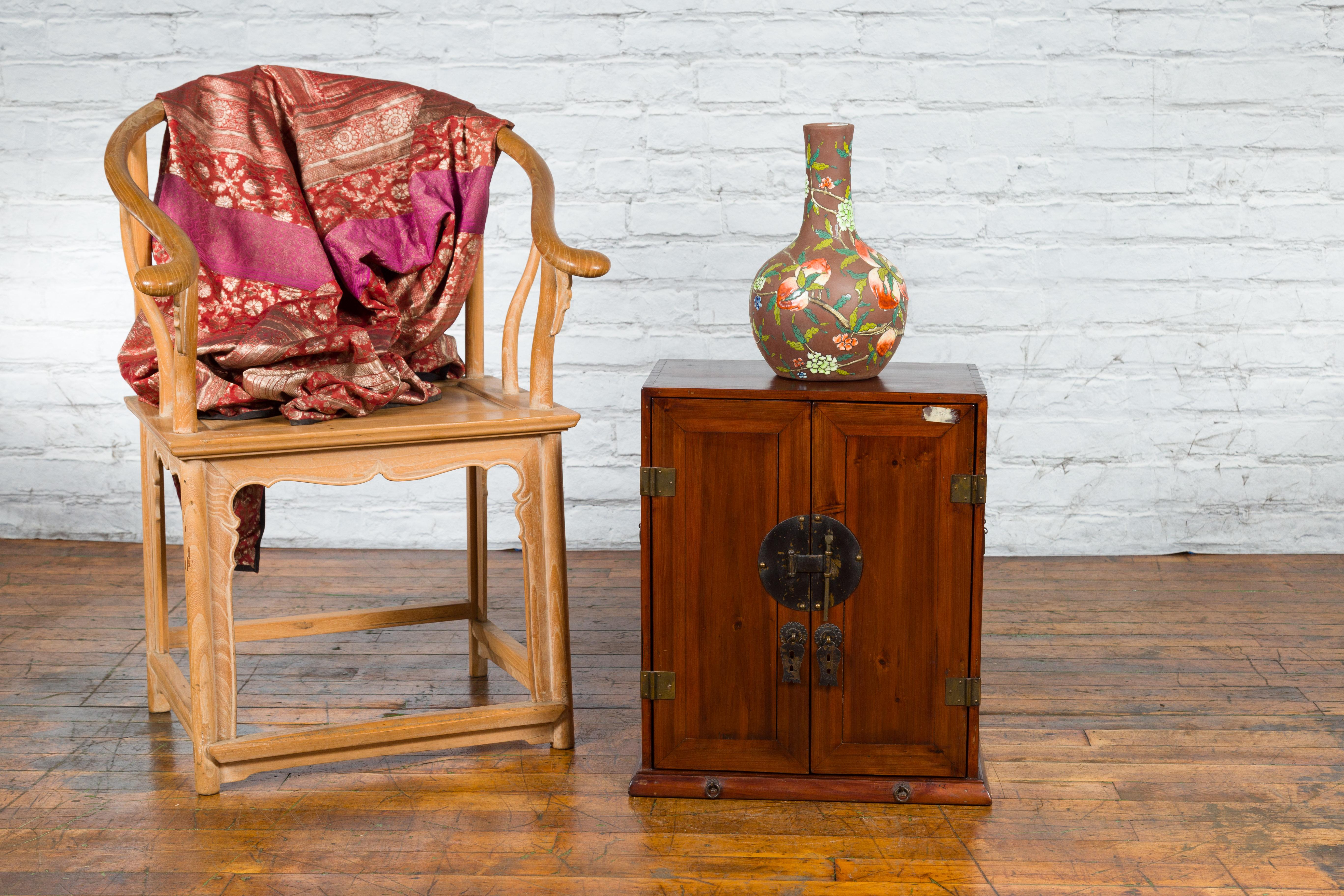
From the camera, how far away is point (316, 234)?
2.02 m

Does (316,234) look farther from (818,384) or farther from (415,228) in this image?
(818,384)

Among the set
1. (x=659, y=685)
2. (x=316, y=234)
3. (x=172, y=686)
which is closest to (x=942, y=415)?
(x=659, y=685)

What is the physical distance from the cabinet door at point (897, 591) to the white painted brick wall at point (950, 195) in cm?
140

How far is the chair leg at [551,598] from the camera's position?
6.48ft

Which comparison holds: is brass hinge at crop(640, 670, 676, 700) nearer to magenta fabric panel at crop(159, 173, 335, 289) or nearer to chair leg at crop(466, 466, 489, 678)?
chair leg at crop(466, 466, 489, 678)

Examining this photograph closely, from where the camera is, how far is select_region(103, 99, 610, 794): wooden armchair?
1.79 m

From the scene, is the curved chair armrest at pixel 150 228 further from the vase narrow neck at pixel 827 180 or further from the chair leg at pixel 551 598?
the vase narrow neck at pixel 827 180

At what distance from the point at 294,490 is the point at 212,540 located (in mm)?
1506

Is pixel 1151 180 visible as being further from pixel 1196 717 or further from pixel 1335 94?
pixel 1196 717

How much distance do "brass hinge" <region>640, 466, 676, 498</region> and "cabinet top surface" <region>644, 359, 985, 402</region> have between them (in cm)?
11

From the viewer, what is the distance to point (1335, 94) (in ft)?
10.1

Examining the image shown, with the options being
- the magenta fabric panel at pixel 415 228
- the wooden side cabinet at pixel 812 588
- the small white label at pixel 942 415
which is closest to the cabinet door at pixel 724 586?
the wooden side cabinet at pixel 812 588

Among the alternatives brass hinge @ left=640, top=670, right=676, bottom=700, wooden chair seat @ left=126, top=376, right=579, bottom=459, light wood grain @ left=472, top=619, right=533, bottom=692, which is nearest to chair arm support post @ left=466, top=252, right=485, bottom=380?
wooden chair seat @ left=126, top=376, right=579, bottom=459

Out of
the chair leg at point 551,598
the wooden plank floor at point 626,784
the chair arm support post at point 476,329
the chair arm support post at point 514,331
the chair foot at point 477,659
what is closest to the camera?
the wooden plank floor at point 626,784
